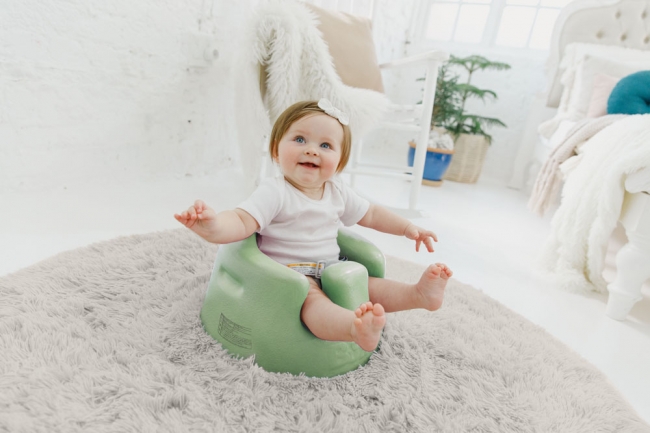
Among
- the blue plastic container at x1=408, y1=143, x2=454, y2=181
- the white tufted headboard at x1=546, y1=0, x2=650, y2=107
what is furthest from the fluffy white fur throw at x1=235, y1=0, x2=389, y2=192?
the white tufted headboard at x1=546, y1=0, x2=650, y2=107

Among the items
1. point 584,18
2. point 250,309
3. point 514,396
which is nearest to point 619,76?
point 584,18

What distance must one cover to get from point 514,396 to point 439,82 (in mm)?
2427

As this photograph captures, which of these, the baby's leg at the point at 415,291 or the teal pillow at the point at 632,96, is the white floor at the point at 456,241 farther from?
the teal pillow at the point at 632,96

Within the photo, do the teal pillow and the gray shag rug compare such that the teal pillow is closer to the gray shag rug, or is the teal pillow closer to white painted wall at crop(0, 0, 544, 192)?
the gray shag rug

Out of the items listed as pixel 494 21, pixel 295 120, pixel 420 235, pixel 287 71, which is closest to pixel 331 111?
pixel 295 120

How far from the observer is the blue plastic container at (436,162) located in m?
2.78

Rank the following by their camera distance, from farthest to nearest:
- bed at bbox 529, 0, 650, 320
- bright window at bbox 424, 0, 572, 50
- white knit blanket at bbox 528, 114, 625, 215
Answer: bright window at bbox 424, 0, 572, 50, white knit blanket at bbox 528, 114, 625, 215, bed at bbox 529, 0, 650, 320

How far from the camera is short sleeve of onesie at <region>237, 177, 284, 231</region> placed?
825 millimetres

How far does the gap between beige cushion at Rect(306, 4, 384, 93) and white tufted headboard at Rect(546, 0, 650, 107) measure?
4.74 feet

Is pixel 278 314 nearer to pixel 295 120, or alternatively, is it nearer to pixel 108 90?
Answer: pixel 295 120

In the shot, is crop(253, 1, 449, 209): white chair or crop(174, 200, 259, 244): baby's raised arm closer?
crop(174, 200, 259, 244): baby's raised arm

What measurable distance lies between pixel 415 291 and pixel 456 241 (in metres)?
1.03

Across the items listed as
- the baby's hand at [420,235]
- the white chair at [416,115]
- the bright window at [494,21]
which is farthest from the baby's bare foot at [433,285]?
the bright window at [494,21]

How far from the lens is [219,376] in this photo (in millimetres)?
737
